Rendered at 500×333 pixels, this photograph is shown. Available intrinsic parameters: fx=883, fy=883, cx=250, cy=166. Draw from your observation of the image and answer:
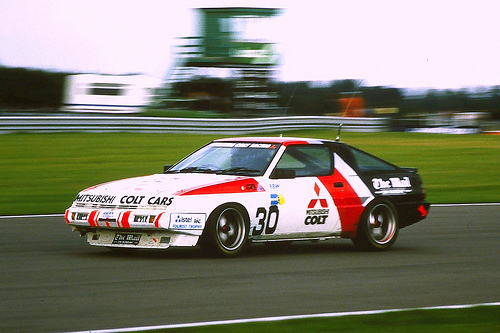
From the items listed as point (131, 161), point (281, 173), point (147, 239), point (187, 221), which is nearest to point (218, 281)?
point (187, 221)

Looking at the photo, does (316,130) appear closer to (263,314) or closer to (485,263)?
(485,263)

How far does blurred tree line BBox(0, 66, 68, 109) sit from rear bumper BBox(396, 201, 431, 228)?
150 feet

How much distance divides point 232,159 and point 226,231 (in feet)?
3.48

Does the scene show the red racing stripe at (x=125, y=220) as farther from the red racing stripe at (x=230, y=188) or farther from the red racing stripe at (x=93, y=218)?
the red racing stripe at (x=230, y=188)

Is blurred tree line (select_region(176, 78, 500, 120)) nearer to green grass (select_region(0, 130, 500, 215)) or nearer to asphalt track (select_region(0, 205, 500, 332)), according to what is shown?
green grass (select_region(0, 130, 500, 215))

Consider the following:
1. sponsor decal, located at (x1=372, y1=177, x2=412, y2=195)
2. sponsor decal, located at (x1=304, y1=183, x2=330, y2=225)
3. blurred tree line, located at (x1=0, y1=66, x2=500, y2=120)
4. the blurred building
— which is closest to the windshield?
sponsor decal, located at (x1=304, y1=183, x2=330, y2=225)

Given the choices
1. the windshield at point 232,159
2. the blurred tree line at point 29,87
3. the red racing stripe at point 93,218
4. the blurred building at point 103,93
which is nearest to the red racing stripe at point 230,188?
the windshield at point 232,159

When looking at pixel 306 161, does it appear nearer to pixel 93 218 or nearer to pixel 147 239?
pixel 147 239

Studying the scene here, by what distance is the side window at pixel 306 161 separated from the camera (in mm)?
9570

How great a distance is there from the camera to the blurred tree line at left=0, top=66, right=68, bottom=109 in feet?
177

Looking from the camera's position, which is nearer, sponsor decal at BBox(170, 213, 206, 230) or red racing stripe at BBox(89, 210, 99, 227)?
sponsor decal at BBox(170, 213, 206, 230)

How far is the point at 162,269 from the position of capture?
8016 mm

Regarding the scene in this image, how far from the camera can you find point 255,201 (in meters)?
8.98

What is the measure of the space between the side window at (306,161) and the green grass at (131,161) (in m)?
5.53
